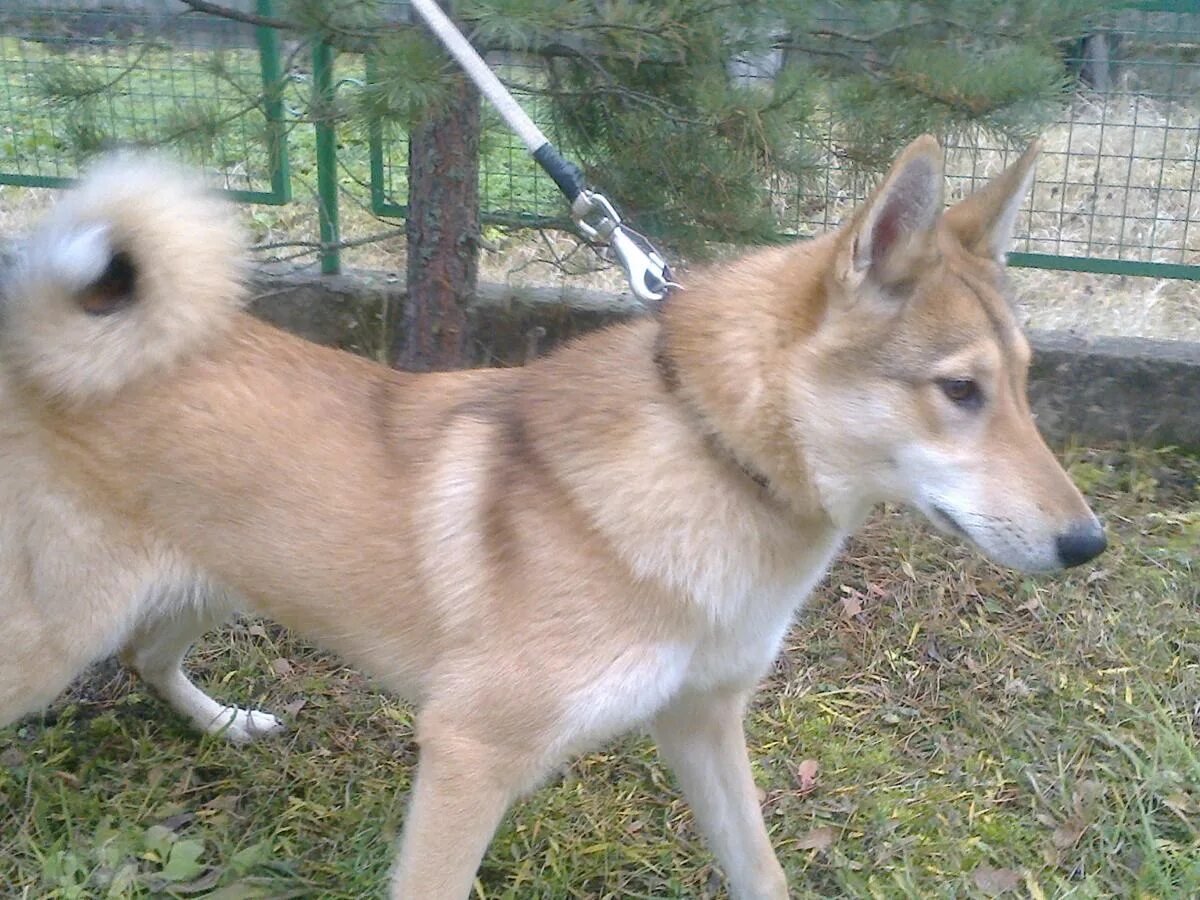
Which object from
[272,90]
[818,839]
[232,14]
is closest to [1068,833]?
[818,839]

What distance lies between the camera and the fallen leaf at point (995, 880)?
9.07 ft

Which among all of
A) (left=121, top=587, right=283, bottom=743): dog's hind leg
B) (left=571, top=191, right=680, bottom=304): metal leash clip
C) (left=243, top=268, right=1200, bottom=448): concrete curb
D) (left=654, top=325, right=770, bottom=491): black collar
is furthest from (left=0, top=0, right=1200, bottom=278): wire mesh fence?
(left=121, top=587, right=283, bottom=743): dog's hind leg

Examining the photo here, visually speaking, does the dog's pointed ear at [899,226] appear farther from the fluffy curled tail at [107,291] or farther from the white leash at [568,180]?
the fluffy curled tail at [107,291]

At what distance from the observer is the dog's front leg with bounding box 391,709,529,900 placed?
86.1 inches

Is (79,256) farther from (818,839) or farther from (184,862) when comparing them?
(818,839)

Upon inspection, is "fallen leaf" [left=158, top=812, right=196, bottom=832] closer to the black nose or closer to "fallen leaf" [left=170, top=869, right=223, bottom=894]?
"fallen leaf" [left=170, top=869, right=223, bottom=894]

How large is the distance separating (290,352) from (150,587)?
1.88 feet

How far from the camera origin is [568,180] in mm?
2756

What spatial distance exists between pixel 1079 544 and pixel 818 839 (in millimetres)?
1219

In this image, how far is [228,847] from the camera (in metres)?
2.86

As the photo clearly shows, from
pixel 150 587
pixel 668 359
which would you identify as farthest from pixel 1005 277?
pixel 150 587

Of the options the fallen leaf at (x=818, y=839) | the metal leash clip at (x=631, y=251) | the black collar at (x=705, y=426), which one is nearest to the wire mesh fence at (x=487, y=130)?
the metal leash clip at (x=631, y=251)

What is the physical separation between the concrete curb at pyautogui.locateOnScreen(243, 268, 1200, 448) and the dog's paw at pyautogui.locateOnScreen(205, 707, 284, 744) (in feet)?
5.47

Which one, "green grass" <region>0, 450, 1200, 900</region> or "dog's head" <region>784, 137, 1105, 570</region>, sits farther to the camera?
"green grass" <region>0, 450, 1200, 900</region>
